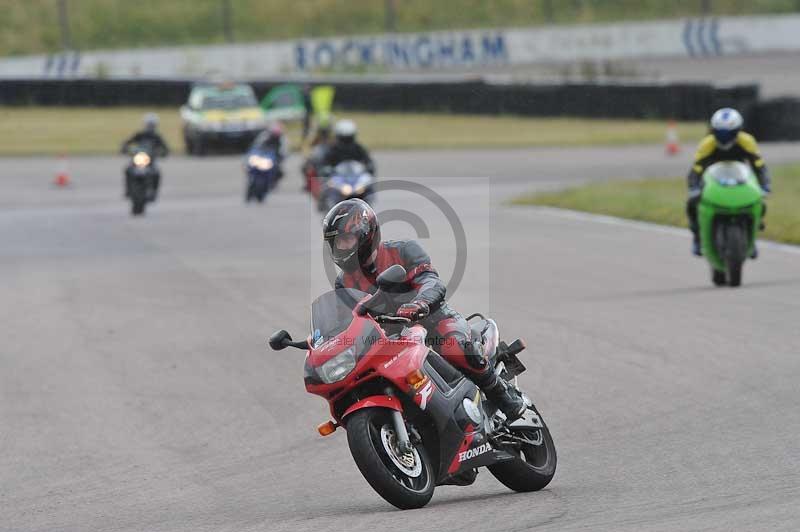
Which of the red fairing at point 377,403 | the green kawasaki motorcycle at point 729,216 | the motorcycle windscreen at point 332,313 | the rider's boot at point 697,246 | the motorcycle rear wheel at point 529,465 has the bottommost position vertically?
the rider's boot at point 697,246

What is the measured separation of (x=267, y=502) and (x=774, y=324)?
19.1 ft

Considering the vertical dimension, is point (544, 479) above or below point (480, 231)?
above

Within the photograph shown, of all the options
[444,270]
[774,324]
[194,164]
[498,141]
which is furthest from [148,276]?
[498,141]

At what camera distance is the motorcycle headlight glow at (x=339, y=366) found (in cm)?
634

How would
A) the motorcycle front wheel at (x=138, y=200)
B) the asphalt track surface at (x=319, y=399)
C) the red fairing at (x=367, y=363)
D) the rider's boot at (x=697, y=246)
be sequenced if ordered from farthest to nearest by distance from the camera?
1. the motorcycle front wheel at (x=138, y=200)
2. the rider's boot at (x=697, y=246)
3. the asphalt track surface at (x=319, y=399)
4. the red fairing at (x=367, y=363)

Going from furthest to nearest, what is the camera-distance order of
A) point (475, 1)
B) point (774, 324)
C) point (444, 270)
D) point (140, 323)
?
1. point (475, 1)
2. point (444, 270)
3. point (140, 323)
4. point (774, 324)

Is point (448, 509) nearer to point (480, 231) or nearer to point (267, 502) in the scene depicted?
point (267, 502)

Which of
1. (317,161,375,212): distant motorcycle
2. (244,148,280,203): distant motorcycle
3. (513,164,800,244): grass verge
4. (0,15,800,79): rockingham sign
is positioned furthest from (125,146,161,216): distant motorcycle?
(0,15,800,79): rockingham sign

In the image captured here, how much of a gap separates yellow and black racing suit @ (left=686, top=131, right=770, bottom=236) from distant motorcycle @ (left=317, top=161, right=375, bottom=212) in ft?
27.9

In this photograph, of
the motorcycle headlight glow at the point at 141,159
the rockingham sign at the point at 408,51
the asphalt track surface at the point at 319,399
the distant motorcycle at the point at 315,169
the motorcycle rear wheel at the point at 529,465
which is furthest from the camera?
the rockingham sign at the point at 408,51

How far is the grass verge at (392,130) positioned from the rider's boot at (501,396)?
30.7 metres

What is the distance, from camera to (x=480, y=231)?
68.5 feet

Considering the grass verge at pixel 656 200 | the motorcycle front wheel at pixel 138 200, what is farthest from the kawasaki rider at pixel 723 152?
the motorcycle front wheel at pixel 138 200

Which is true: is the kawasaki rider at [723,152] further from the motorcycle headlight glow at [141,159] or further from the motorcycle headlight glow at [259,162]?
the motorcycle headlight glow at [259,162]
